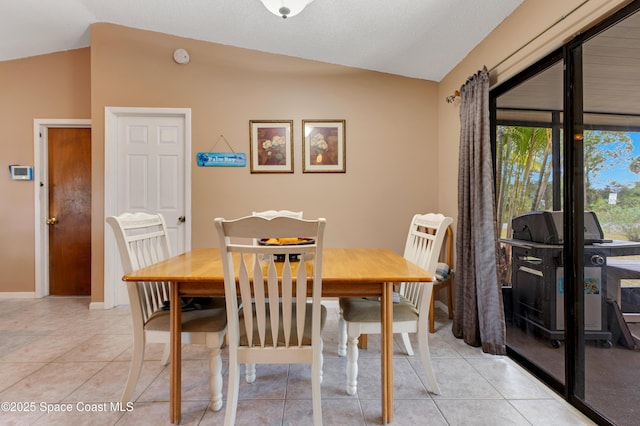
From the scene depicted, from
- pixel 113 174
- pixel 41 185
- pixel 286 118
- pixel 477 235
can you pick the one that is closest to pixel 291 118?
pixel 286 118

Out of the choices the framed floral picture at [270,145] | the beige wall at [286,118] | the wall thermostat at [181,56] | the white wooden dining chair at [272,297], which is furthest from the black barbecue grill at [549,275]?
the wall thermostat at [181,56]

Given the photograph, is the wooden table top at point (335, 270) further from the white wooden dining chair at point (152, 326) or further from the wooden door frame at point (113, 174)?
the wooden door frame at point (113, 174)

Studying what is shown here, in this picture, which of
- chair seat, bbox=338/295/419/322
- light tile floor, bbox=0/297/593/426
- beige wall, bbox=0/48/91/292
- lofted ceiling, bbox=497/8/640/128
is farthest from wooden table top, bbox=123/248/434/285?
beige wall, bbox=0/48/91/292

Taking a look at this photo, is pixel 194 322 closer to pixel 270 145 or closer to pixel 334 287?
pixel 334 287

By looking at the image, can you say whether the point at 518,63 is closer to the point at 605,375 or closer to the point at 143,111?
the point at 605,375

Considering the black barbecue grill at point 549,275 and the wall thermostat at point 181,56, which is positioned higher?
the wall thermostat at point 181,56

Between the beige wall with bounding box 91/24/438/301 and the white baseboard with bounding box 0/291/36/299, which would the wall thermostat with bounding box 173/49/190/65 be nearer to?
the beige wall with bounding box 91/24/438/301

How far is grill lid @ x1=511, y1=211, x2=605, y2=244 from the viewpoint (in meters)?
1.55

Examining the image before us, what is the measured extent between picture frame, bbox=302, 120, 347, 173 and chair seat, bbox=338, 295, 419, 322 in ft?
5.79

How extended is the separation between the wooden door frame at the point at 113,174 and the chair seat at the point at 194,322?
5.48ft

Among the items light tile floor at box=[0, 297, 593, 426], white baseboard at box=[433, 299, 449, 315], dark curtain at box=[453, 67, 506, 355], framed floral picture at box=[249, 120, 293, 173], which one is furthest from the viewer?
framed floral picture at box=[249, 120, 293, 173]

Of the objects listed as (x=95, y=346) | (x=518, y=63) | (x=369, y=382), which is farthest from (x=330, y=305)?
(x=518, y=63)

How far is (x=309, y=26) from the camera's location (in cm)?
261

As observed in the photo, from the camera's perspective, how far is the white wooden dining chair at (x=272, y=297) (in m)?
1.16
